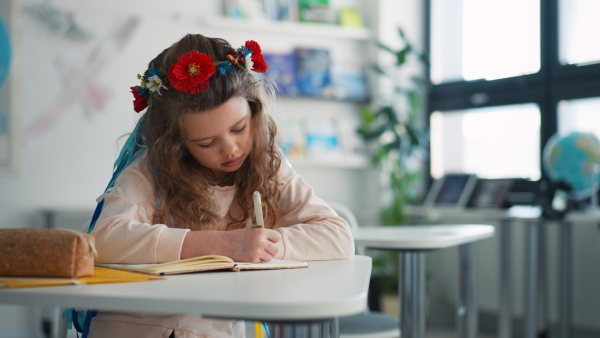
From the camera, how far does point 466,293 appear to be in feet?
8.09

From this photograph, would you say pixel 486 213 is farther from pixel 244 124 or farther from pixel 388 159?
pixel 244 124

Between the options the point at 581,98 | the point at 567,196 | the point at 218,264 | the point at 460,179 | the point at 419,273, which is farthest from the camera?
the point at 460,179

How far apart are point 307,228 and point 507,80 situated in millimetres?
3243

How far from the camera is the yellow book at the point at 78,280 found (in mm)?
911

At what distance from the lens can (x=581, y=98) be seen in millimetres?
3777

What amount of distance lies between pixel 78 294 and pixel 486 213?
2.90 m

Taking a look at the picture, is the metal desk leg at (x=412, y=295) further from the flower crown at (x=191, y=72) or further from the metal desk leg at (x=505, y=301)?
the metal desk leg at (x=505, y=301)

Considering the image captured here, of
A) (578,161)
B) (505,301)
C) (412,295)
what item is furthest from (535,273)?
(412,295)

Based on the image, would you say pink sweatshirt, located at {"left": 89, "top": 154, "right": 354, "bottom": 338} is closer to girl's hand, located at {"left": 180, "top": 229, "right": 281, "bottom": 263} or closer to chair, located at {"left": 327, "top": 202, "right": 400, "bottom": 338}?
girl's hand, located at {"left": 180, "top": 229, "right": 281, "bottom": 263}

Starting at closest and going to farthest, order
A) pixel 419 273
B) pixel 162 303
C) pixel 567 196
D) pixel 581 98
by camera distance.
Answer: pixel 162 303, pixel 419 273, pixel 567 196, pixel 581 98

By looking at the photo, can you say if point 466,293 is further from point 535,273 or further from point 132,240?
point 132,240

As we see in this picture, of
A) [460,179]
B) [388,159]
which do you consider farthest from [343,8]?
[460,179]

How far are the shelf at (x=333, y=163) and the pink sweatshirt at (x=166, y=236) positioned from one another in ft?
9.19

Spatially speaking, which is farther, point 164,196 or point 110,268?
point 164,196
